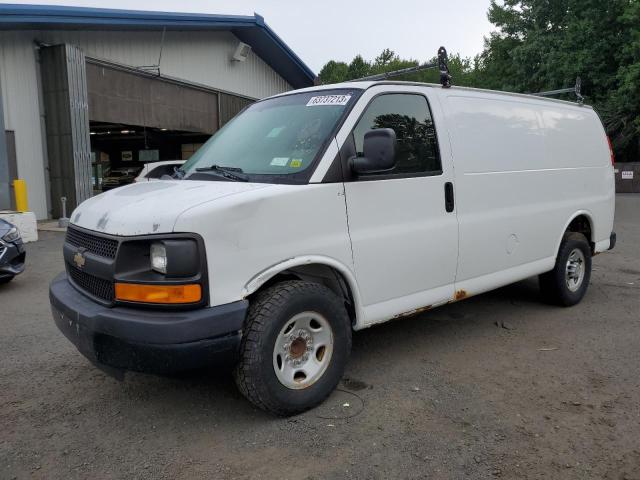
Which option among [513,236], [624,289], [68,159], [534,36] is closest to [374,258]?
[513,236]

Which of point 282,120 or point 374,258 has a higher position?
point 282,120

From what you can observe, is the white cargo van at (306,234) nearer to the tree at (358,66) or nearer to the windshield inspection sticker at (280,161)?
the windshield inspection sticker at (280,161)

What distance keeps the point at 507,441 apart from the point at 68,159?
14.8 m

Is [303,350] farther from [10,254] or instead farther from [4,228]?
[4,228]

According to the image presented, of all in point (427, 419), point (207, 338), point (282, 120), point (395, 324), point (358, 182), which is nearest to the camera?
point (207, 338)

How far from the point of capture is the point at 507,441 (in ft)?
10.2

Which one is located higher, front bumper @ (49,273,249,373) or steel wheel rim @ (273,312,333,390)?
front bumper @ (49,273,249,373)

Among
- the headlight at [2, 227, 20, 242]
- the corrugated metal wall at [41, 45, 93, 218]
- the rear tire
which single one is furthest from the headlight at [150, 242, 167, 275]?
the corrugated metal wall at [41, 45, 93, 218]

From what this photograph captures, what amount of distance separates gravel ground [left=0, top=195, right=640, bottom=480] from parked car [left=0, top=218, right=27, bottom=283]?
2.07 m

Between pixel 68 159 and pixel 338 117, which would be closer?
pixel 338 117

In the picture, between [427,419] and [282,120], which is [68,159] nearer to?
[282,120]

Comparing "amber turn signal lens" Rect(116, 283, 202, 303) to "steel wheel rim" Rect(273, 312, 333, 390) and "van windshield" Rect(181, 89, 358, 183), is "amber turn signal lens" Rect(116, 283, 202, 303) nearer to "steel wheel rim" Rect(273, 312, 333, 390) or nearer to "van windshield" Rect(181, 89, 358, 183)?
"steel wheel rim" Rect(273, 312, 333, 390)

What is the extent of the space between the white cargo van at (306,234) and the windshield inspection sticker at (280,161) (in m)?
0.02

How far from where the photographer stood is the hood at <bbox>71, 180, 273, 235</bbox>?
2.98 m
